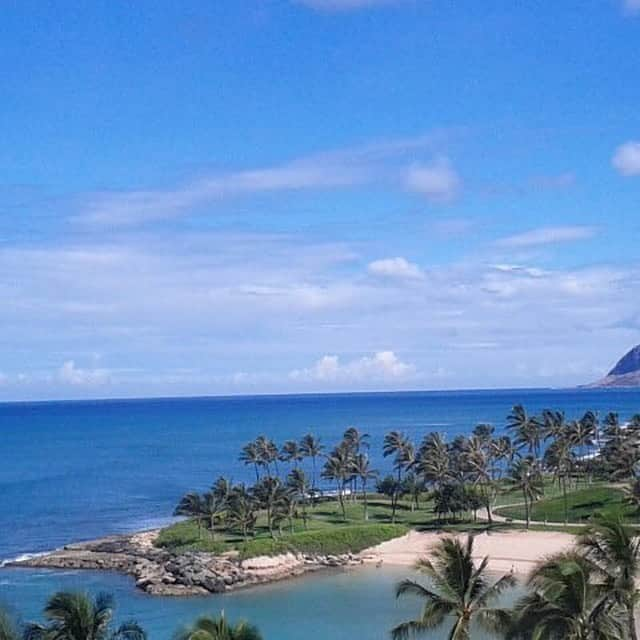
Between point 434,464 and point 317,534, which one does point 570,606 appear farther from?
point 434,464

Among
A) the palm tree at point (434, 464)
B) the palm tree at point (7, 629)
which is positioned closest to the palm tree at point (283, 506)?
the palm tree at point (434, 464)

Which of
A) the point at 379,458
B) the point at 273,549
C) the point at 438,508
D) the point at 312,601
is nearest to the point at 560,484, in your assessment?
the point at 438,508

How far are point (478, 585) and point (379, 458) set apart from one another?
159 m

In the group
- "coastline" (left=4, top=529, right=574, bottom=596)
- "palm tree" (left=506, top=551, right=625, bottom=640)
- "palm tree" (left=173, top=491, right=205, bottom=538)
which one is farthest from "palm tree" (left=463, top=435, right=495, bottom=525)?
"palm tree" (left=506, top=551, right=625, bottom=640)

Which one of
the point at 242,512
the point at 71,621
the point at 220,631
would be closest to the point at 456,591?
the point at 220,631

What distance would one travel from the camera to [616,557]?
30.8 m

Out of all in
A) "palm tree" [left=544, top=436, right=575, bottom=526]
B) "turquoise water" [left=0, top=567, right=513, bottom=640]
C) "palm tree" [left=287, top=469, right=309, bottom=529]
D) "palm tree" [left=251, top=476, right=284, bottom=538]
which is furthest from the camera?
"palm tree" [left=544, top=436, right=575, bottom=526]

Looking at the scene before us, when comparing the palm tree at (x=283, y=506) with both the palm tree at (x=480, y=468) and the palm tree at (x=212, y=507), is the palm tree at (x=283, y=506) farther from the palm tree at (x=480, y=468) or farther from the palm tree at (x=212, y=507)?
the palm tree at (x=480, y=468)

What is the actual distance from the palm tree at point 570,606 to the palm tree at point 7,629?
48.7 ft

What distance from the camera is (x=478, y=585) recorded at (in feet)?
110

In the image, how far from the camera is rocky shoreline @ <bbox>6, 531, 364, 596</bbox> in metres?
75.4

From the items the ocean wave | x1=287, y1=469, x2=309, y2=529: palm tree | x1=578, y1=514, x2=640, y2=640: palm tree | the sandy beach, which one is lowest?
the ocean wave

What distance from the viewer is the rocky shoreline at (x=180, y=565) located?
7538 cm

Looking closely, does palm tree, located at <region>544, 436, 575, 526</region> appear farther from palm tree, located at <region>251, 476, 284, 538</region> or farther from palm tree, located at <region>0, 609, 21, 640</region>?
palm tree, located at <region>0, 609, 21, 640</region>
